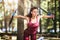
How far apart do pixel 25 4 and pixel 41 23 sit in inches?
11.9

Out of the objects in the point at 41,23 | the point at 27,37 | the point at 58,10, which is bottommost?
the point at 27,37

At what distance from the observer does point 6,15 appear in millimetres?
2275

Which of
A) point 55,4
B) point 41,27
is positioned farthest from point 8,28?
point 55,4

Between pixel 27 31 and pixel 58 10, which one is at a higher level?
pixel 58 10

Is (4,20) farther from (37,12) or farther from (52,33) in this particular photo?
(52,33)

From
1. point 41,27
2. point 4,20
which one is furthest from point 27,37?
point 4,20

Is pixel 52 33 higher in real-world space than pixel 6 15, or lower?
lower

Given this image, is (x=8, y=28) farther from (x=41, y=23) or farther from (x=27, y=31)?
(x=41, y=23)

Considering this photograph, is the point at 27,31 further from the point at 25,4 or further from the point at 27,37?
the point at 25,4

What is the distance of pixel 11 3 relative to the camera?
89.4 inches

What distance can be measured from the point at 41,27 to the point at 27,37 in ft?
0.69

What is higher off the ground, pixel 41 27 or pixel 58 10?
pixel 58 10

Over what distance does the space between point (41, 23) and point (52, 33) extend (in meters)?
0.18

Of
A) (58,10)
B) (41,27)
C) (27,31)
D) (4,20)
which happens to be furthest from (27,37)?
(58,10)
